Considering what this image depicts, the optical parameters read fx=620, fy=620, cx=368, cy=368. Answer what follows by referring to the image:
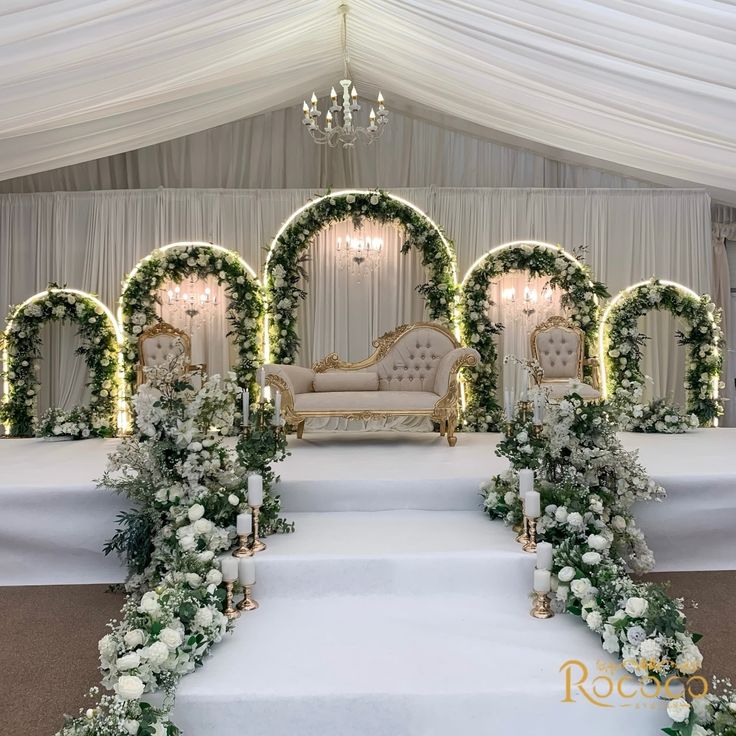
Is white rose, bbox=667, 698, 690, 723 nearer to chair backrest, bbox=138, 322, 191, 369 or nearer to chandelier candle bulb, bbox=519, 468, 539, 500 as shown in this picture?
chandelier candle bulb, bbox=519, 468, 539, 500

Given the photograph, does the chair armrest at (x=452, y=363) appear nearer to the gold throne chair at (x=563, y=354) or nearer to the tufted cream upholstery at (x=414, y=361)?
the tufted cream upholstery at (x=414, y=361)

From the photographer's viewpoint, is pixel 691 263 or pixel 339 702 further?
pixel 691 263

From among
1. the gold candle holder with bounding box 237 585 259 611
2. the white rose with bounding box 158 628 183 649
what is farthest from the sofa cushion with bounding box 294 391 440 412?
the white rose with bounding box 158 628 183 649

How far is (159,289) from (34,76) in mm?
3580

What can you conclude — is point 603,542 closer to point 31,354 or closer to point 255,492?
point 255,492

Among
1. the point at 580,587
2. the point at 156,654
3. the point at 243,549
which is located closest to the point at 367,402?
the point at 243,549

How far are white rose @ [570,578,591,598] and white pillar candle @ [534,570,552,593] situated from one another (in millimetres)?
132

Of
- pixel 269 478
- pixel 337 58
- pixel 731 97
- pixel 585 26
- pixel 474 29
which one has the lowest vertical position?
pixel 269 478

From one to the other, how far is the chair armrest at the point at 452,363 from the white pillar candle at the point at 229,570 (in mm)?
3265

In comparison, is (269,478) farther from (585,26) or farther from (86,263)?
(86,263)

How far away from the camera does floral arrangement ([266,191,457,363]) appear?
24.3ft

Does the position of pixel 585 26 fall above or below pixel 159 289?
above

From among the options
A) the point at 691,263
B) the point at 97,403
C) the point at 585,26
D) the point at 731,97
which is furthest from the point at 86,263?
the point at 691,263

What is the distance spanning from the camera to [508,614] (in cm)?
275
